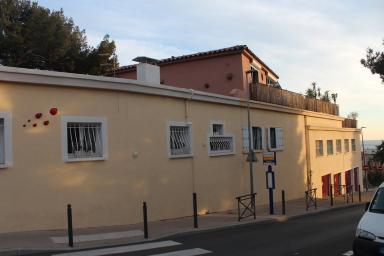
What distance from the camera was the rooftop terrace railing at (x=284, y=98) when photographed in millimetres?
25089

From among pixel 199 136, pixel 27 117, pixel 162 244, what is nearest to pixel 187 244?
pixel 162 244

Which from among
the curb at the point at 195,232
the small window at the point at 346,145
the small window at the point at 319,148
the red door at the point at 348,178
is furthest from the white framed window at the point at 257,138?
the red door at the point at 348,178

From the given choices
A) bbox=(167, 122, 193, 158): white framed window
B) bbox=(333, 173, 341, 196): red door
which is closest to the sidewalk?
bbox=(167, 122, 193, 158): white framed window

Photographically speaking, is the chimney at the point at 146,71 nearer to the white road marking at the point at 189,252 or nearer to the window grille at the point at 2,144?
the window grille at the point at 2,144

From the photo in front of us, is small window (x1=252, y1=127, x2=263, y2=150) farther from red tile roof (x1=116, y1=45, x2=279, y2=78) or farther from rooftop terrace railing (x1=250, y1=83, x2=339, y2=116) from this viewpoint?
red tile roof (x1=116, y1=45, x2=279, y2=78)

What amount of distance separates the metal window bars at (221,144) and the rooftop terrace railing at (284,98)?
492 centimetres

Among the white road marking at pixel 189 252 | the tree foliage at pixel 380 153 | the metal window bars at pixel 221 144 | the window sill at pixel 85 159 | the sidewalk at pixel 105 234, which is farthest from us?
the tree foliage at pixel 380 153

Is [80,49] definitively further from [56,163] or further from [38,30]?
[56,163]

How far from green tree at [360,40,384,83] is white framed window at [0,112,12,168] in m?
20.6

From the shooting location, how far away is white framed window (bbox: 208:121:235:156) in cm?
1920

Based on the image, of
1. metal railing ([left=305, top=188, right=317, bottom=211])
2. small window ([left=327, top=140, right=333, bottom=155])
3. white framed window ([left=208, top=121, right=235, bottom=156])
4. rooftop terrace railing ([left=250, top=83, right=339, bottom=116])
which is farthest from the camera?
small window ([left=327, top=140, right=333, bottom=155])

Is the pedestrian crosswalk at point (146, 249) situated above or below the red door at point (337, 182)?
above

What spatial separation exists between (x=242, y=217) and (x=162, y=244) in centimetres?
591

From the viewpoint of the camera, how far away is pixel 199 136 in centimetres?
1831
